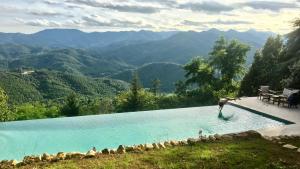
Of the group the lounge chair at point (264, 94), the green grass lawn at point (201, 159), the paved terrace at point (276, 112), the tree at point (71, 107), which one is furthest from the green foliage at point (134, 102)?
the green grass lawn at point (201, 159)

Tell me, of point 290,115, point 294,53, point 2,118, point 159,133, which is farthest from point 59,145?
point 294,53

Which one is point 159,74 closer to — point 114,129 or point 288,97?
point 288,97

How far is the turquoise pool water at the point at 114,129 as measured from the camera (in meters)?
11.7

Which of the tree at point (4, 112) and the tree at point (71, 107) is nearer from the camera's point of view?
the tree at point (4, 112)

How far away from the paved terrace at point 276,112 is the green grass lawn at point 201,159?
2346 millimetres

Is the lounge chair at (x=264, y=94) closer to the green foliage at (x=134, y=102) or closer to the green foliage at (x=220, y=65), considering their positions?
the green foliage at (x=134, y=102)

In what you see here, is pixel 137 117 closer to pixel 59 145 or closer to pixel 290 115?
pixel 59 145

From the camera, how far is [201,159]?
26.0ft

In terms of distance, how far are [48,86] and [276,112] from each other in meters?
111

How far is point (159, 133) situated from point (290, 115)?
5572mm

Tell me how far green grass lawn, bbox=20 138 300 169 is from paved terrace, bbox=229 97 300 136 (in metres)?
2.35

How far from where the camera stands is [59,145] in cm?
1175

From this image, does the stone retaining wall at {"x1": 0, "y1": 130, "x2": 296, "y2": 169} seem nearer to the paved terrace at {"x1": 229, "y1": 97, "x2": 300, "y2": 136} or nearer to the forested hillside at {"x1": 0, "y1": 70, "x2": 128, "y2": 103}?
the paved terrace at {"x1": 229, "y1": 97, "x2": 300, "y2": 136}

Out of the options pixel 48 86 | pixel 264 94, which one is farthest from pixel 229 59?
pixel 48 86
